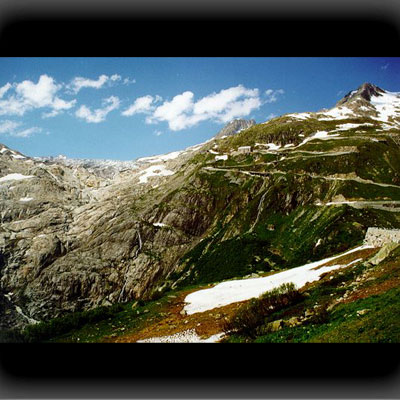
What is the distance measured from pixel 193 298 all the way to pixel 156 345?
8.59m

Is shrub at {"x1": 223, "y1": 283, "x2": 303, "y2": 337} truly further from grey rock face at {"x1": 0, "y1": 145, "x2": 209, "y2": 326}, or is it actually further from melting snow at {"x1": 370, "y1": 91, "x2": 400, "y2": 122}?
melting snow at {"x1": 370, "y1": 91, "x2": 400, "y2": 122}

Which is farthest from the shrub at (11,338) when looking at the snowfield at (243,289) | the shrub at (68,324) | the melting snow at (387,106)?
the melting snow at (387,106)

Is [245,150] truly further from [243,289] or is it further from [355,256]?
[355,256]

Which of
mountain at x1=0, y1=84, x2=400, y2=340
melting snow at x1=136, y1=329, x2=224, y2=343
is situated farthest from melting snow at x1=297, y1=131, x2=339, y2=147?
melting snow at x1=136, y1=329, x2=224, y2=343

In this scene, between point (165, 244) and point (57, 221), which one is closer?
point (165, 244)

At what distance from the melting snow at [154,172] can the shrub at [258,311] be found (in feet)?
311

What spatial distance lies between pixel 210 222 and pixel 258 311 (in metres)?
56.5

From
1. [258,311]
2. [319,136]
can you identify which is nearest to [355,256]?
Answer: [258,311]

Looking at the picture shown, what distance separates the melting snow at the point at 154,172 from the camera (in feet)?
360

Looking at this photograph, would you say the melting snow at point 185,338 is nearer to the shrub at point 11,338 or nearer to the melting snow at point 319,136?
the shrub at point 11,338

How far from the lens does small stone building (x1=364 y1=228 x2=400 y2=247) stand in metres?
16.8
